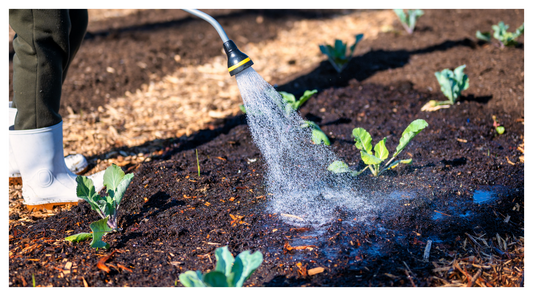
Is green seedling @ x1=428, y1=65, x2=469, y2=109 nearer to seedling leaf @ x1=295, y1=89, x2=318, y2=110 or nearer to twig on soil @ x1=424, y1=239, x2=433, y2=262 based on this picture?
seedling leaf @ x1=295, y1=89, x2=318, y2=110

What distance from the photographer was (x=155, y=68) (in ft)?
16.6

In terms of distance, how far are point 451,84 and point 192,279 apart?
2792mm

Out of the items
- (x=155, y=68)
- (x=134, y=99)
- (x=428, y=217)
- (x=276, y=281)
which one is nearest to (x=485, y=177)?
(x=428, y=217)

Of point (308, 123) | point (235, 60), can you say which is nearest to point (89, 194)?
point (235, 60)

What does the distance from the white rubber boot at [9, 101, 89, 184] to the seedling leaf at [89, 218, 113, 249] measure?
120 centimetres

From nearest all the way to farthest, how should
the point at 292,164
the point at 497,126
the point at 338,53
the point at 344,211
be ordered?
the point at 344,211, the point at 292,164, the point at 497,126, the point at 338,53

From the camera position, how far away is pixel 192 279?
1.58m

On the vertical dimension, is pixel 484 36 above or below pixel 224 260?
above

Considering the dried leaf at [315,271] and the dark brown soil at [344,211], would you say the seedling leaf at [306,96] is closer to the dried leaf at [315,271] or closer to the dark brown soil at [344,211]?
the dark brown soil at [344,211]

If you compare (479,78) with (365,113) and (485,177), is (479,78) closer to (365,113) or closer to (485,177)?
(365,113)

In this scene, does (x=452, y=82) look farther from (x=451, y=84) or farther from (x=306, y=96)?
(x=306, y=96)

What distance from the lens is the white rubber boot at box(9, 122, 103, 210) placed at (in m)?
2.44

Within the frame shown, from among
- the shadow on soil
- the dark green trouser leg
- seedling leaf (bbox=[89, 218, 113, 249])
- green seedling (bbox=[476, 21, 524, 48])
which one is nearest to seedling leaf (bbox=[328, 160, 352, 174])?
seedling leaf (bbox=[89, 218, 113, 249])

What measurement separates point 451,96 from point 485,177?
1074 millimetres
